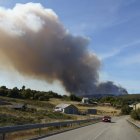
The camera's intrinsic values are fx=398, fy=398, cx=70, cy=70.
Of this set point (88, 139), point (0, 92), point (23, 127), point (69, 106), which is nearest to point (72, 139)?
point (88, 139)

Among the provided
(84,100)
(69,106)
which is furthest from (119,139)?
(84,100)

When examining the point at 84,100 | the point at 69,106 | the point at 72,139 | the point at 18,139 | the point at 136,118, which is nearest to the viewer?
the point at 18,139

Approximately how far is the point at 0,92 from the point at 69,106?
44.3 meters

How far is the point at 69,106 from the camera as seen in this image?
131500 mm

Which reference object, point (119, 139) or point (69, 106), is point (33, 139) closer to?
point (119, 139)

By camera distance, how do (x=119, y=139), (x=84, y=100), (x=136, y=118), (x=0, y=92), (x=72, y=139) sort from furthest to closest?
(x=84, y=100), (x=0, y=92), (x=136, y=118), (x=119, y=139), (x=72, y=139)

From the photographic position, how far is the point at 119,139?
25.5m

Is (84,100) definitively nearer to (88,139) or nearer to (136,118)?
(136,118)

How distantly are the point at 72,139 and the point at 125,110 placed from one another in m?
151

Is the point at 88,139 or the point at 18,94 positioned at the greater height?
the point at 18,94

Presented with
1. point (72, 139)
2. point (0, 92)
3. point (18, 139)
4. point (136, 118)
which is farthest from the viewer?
point (0, 92)

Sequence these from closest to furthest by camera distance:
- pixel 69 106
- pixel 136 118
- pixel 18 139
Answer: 1. pixel 18 139
2. pixel 136 118
3. pixel 69 106

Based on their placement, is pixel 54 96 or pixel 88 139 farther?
pixel 54 96

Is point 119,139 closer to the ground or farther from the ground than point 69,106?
closer to the ground
